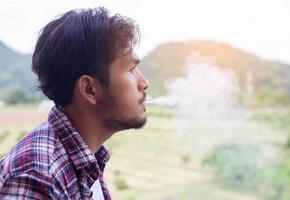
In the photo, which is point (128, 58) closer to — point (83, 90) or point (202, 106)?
point (83, 90)

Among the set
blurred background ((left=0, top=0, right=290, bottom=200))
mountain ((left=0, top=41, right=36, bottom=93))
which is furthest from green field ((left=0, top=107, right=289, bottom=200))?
mountain ((left=0, top=41, right=36, bottom=93))

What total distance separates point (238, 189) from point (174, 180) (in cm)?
24

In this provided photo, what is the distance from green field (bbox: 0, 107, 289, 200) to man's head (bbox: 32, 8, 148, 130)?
980 millimetres

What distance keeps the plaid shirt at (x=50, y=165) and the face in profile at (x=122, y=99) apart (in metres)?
0.06

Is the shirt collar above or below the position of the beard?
below

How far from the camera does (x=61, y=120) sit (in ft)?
2.50

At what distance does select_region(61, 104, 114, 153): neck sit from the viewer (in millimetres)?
785

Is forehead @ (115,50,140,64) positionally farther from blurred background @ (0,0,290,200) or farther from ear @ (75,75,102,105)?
blurred background @ (0,0,290,200)

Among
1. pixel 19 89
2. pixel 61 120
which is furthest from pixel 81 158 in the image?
pixel 19 89

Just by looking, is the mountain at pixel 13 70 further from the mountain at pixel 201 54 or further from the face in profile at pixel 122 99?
the face in profile at pixel 122 99

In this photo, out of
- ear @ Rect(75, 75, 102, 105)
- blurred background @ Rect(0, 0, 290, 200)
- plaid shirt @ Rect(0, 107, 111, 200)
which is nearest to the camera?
plaid shirt @ Rect(0, 107, 111, 200)

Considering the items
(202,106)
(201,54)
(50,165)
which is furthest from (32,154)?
(201,54)

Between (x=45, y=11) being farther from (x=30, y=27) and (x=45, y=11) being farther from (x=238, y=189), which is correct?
(x=238, y=189)

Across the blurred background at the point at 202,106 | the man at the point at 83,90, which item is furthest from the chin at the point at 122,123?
the blurred background at the point at 202,106
